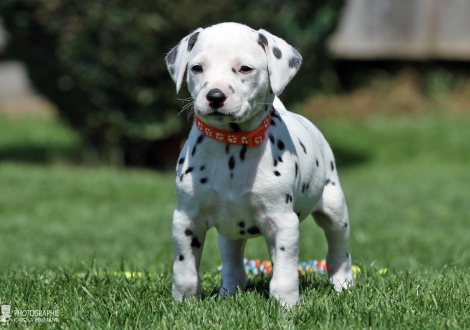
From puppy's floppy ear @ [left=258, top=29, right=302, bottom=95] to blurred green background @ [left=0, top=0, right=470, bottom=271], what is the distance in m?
2.95

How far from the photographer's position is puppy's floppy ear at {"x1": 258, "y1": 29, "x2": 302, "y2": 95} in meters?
4.04

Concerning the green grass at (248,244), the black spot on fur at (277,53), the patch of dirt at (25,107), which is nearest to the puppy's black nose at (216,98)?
→ the black spot on fur at (277,53)

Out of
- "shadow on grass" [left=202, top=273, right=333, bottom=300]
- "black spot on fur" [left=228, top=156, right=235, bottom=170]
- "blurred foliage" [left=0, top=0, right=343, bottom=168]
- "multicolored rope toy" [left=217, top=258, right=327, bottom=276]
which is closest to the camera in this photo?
"black spot on fur" [left=228, top=156, right=235, bottom=170]

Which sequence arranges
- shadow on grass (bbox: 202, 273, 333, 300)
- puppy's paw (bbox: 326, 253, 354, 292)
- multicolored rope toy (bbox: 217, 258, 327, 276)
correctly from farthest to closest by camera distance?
multicolored rope toy (bbox: 217, 258, 327, 276)
puppy's paw (bbox: 326, 253, 354, 292)
shadow on grass (bbox: 202, 273, 333, 300)

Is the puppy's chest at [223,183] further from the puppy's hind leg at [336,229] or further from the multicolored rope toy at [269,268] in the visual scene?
the multicolored rope toy at [269,268]

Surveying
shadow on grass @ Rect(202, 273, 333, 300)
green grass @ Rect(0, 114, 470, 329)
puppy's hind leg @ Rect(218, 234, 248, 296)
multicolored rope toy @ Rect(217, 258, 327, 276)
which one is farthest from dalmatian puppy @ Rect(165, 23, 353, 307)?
multicolored rope toy @ Rect(217, 258, 327, 276)

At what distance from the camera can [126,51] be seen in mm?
10992

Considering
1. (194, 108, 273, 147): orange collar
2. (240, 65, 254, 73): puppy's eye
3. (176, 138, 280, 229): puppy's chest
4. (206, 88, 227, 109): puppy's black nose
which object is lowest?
(176, 138, 280, 229): puppy's chest

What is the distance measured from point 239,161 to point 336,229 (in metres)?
1.00

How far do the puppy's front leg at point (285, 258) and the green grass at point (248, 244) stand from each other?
0.10 metres

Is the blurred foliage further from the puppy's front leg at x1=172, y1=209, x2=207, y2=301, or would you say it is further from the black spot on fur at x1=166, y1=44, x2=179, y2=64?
the puppy's front leg at x1=172, y1=209, x2=207, y2=301

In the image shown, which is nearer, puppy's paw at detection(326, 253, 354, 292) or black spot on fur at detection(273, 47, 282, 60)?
black spot on fur at detection(273, 47, 282, 60)

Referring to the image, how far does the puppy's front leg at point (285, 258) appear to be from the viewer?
3.99 meters

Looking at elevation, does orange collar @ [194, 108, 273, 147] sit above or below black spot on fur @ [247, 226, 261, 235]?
above
